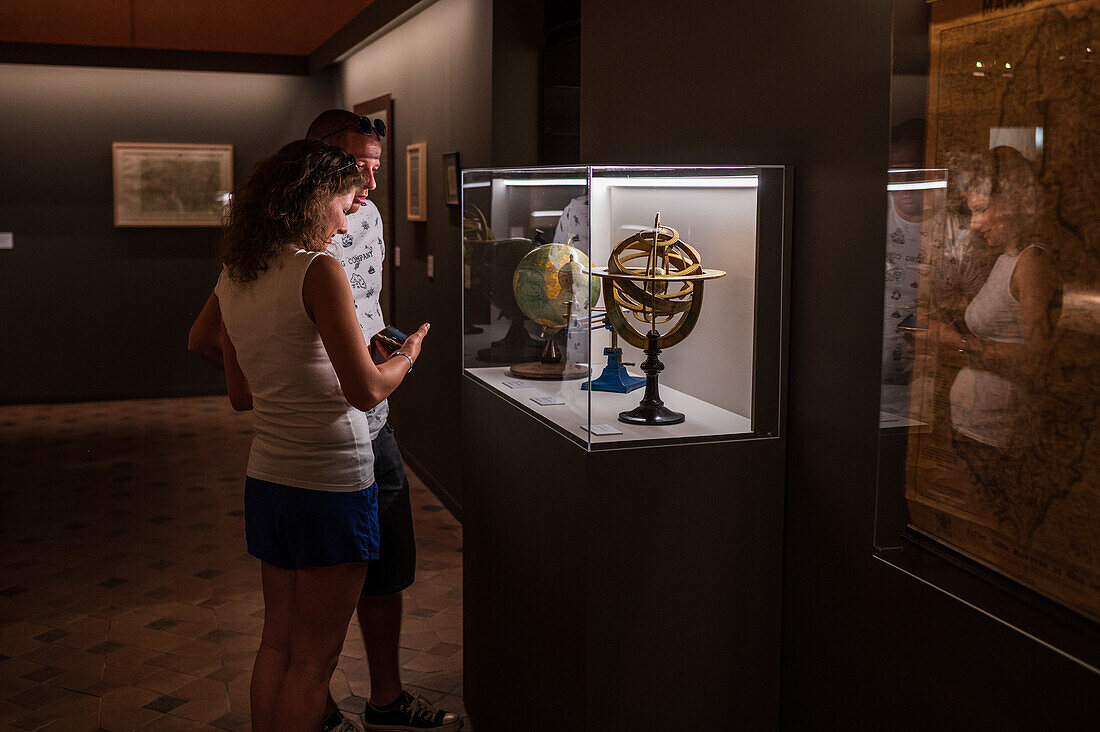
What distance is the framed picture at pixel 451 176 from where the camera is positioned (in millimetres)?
5422

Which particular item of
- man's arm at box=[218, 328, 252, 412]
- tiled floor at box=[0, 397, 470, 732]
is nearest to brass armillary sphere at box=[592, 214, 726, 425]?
man's arm at box=[218, 328, 252, 412]

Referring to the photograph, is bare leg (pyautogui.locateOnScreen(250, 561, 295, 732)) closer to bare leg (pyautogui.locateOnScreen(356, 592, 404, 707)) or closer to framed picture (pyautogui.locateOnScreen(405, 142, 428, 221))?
bare leg (pyautogui.locateOnScreen(356, 592, 404, 707))

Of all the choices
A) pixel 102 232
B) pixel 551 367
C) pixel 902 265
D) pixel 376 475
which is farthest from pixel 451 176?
pixel 102 232

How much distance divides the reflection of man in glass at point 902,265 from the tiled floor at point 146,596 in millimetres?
2058

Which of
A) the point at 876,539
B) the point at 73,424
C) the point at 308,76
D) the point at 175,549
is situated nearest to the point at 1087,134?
the point at 876,539

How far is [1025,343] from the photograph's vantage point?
1.63m

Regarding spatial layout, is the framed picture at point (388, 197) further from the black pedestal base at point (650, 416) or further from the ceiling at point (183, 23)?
the black pedestal base at point (650, 416)

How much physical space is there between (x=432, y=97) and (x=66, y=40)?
383 cm

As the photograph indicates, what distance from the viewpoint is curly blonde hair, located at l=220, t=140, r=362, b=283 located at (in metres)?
2.29

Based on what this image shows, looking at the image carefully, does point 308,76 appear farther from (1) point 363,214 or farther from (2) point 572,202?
(2) point 572,202

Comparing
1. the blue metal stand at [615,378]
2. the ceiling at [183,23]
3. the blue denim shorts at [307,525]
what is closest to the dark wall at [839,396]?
the blue metal stand at [615,378]

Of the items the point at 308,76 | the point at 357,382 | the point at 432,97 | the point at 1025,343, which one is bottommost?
the point at 357,382

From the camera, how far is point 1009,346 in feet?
5.46

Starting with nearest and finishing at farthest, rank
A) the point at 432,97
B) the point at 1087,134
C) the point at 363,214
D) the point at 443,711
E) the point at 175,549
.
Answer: the point at 1087,134 → the point at 363,214 → the point at 443,711 → the point at 175,549 → the point at 432,97
